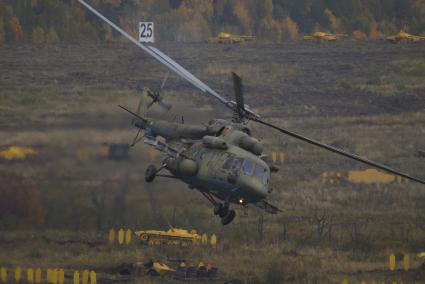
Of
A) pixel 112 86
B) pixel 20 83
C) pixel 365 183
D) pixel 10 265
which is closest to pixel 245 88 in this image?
pixel 112 86

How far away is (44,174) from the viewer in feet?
218

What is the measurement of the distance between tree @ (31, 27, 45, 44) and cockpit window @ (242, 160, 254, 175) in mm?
87111

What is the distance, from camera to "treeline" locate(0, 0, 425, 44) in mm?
128375

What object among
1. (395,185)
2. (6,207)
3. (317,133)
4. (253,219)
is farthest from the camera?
(317,133)

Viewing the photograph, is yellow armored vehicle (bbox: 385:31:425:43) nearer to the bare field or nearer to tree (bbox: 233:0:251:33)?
the bare field

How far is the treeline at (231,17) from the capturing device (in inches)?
5054

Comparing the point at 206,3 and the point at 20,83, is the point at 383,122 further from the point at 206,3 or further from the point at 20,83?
the point at 206,3

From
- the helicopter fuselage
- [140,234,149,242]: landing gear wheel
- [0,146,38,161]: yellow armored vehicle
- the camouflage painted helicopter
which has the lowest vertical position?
[140,234,149,242]: landing gear wheel

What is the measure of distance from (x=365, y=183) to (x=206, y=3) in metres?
64.8

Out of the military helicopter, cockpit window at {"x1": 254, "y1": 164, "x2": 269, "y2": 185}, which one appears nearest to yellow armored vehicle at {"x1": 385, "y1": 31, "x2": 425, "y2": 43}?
the military helicopter

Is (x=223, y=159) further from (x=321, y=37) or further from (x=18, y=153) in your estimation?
(x=321, y=37)

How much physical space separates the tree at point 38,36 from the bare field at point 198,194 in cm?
1063

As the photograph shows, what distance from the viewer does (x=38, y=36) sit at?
127 meters

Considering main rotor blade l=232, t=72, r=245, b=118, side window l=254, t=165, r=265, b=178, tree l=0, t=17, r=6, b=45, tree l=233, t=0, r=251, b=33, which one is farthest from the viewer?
tree l=233, t=0, r=251, b=33
